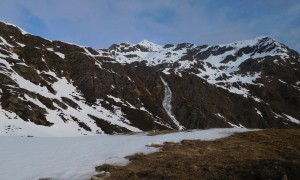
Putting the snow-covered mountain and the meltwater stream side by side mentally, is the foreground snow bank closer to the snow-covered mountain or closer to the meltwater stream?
the snow-covered mountain

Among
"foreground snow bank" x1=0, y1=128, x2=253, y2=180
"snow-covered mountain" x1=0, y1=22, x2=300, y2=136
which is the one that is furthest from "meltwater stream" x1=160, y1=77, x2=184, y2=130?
"foreground snow bank" x1=0, y1=128, x2=253, y2=180

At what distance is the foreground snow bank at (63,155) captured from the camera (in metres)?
17.6

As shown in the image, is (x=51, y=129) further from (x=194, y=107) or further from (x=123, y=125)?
(x=194, y=107)

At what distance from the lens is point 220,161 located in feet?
59.2

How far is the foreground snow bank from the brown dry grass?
134 centimetres

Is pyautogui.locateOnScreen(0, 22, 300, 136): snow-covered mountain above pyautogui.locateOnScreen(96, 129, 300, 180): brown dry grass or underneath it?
above

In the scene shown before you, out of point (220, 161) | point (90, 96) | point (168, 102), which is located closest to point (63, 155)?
point (220, 161)

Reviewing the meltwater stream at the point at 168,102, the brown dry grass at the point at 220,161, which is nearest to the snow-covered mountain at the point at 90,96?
the meltwater stream at the point at 168,102

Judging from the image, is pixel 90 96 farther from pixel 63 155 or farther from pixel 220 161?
pixel 220 161

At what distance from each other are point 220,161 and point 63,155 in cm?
951

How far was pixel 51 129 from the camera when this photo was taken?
7125 centimetres

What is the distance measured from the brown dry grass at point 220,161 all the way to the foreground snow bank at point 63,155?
4.40ft

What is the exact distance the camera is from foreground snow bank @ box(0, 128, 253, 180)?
17.6 meters

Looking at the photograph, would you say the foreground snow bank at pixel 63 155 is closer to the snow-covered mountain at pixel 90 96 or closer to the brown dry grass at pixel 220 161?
the brown dry grass at pixel 220 161
